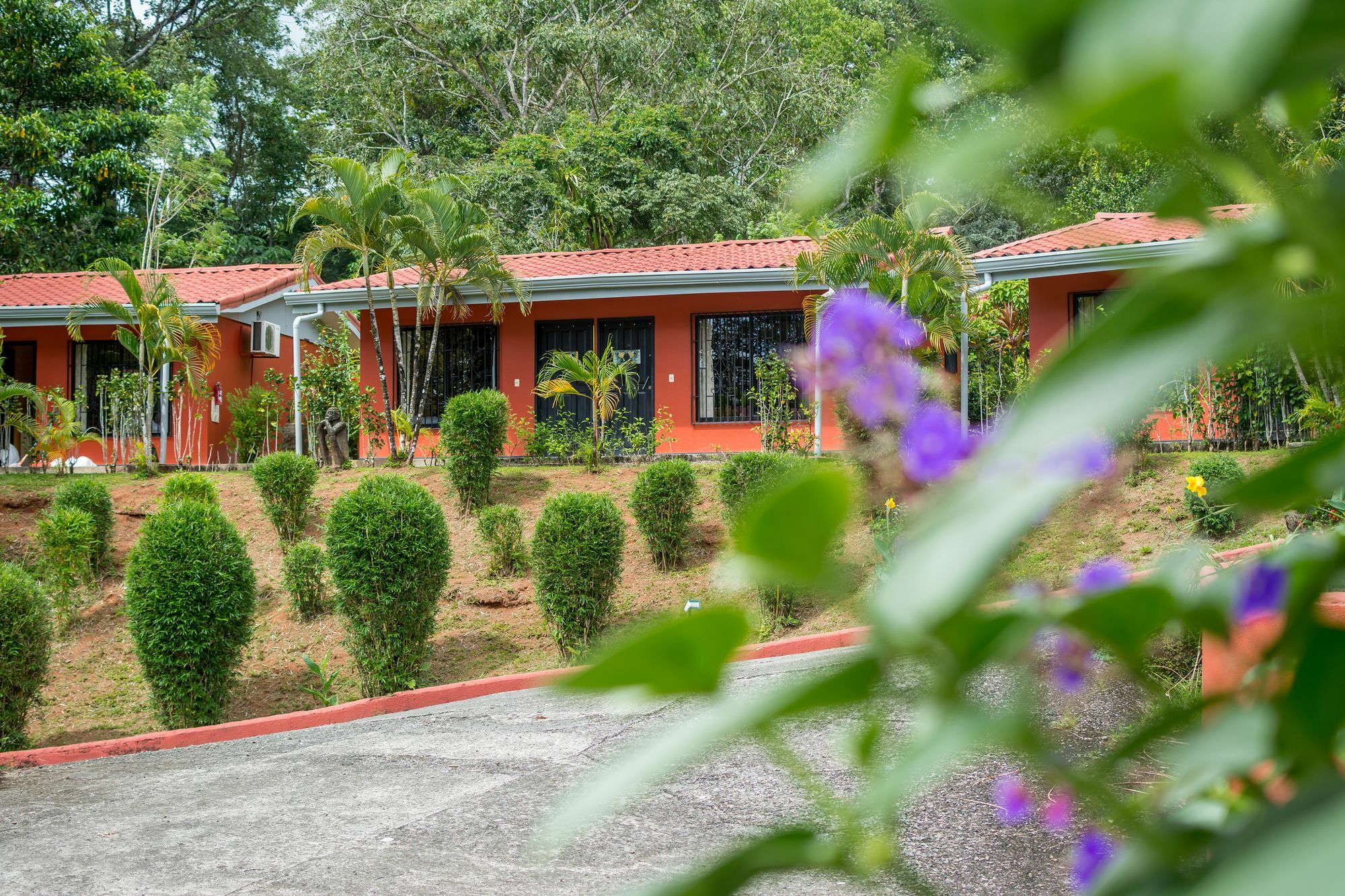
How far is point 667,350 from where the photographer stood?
14.5 meters

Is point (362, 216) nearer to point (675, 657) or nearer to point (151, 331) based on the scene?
point (151, 331)

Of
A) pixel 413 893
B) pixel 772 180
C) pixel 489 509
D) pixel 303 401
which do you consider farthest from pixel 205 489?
pixel 772 180

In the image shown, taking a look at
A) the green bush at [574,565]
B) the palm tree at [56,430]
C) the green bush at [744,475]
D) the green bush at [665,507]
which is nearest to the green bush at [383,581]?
the green bush at [574,565]

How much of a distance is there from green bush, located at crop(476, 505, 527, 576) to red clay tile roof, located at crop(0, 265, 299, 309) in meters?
8.94

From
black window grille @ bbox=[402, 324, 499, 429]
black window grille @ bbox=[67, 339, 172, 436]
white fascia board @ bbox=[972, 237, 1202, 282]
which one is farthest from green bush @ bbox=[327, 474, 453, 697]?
black window grille @ bbox=[67, 339, 172, 436]

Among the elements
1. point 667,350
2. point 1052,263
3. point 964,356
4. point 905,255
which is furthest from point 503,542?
point 1052,263

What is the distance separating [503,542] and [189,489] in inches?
132

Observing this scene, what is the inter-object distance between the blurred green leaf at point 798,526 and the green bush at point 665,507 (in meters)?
9.20

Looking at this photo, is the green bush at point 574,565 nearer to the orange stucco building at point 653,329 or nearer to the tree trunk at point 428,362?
the orange stucco building at point 653,329

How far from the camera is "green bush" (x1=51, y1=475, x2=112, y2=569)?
10.2 m

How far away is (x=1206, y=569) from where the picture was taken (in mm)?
3756

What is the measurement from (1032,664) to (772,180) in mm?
Answer: 24460

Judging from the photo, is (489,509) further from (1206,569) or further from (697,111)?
(697,111)

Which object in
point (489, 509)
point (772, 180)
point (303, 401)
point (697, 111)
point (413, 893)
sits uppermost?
point (697, 111)
